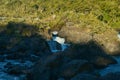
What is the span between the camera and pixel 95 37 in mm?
48875

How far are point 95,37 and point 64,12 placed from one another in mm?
27604

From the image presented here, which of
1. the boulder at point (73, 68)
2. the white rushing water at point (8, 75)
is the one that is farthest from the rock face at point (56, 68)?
the white rushing water at point (8, 75)

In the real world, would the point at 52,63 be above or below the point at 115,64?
above

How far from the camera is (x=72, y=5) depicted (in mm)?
81312

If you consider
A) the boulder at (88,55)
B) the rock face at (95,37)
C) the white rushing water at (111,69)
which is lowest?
the rock face at (95,37)

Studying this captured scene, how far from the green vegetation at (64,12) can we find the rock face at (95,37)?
149 inches

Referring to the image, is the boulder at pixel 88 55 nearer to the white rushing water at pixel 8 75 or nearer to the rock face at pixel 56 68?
the rock face at pixel 56 68

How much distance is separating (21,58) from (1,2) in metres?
60.3

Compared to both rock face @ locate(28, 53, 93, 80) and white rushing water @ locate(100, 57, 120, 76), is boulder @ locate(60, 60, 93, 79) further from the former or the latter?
white rushing water @ locate(100, 57, 120, 76)

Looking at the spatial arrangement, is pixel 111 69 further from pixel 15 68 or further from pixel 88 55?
pixel 15 68

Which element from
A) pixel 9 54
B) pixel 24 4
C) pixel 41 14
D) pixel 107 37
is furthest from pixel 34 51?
pixel 24 4

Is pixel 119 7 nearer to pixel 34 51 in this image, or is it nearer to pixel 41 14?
pixel 41 14

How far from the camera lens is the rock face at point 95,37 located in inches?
1734

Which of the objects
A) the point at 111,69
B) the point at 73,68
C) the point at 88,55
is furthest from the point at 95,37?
the point at 73,68
